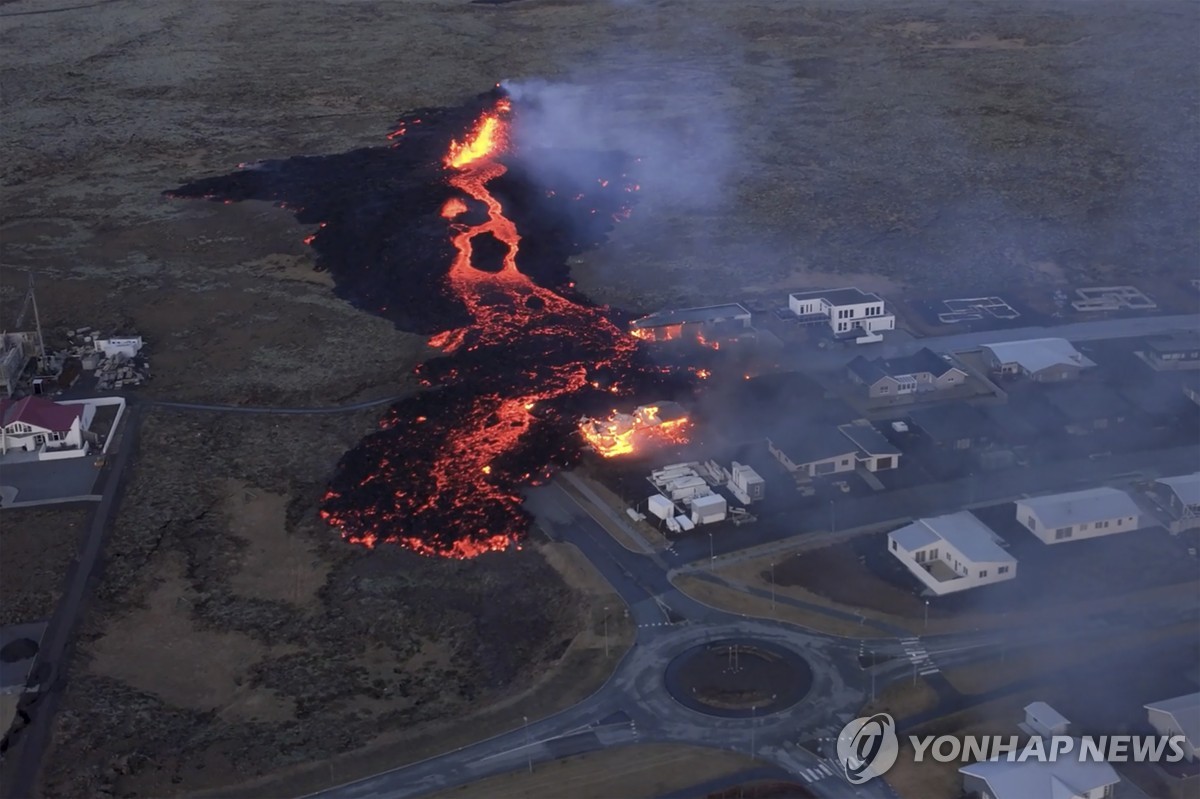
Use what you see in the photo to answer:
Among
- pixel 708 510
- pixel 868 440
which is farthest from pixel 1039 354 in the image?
pixel 708 510

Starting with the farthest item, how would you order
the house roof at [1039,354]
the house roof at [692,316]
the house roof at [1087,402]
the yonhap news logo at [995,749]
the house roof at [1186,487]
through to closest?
the house roof at [692,316] < the house roof at [1039,354] < the house roof at [1087,402] < the house roof at [1186,487] < the yonhap news logo at [995,749]

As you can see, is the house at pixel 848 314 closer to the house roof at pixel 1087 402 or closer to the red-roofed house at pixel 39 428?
the house roof at pixel 1087 402

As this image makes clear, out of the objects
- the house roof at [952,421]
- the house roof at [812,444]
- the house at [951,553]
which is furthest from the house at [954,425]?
the house at [951,553]

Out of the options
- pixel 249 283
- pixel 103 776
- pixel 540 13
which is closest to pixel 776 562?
pixel 103 776

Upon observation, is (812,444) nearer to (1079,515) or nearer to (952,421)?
(952,421)

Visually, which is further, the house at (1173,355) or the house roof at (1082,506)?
the house at (1173,355)

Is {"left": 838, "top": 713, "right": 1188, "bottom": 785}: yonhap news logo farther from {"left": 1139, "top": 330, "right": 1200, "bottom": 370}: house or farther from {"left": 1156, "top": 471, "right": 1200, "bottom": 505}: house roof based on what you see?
{"left": 1139, "top": 330, "right": 1200, "bottom": 370}: house
